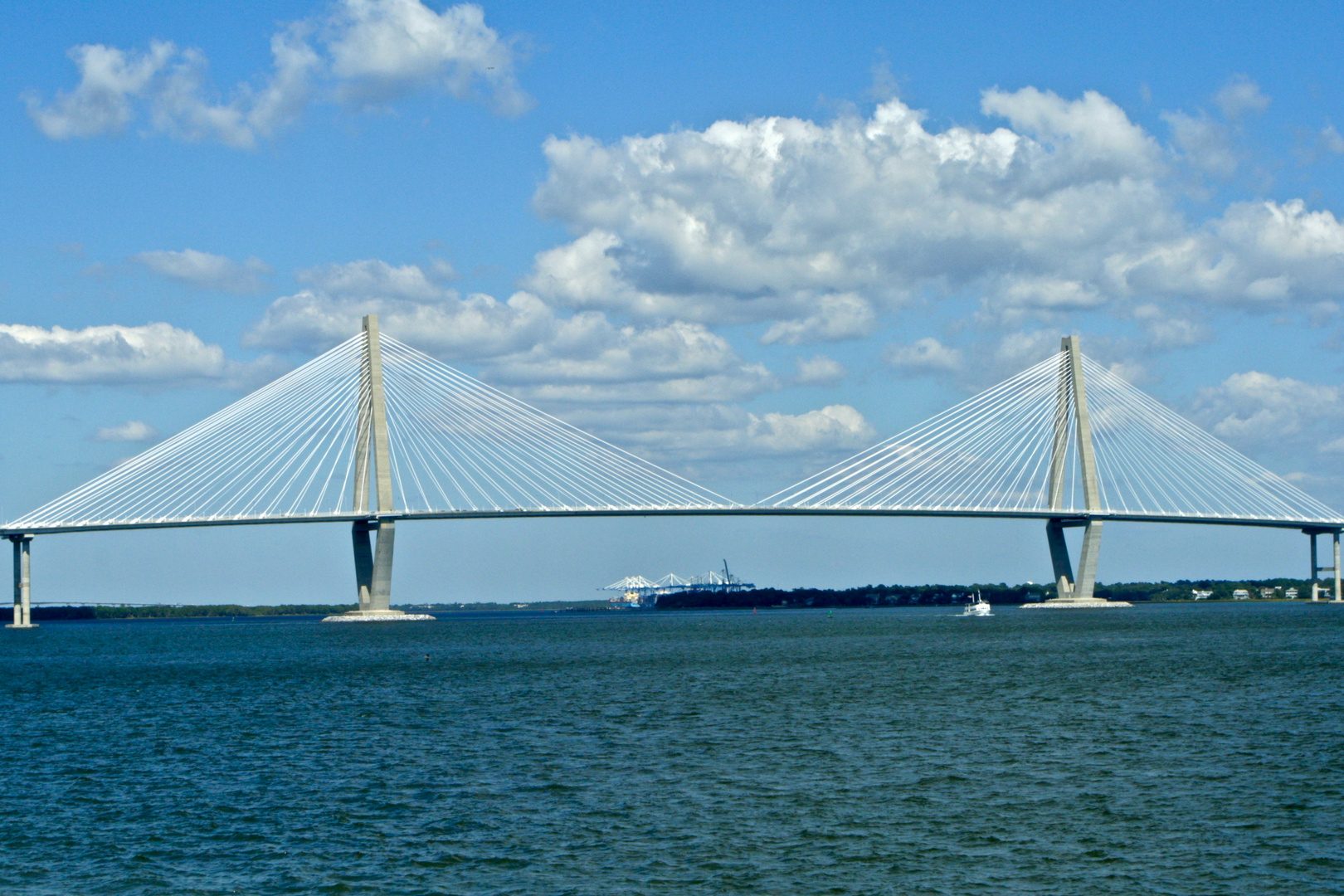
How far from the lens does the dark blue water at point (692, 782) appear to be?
1514 centimetres

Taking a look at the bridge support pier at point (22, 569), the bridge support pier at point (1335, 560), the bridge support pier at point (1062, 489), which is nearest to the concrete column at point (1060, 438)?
the bridge support pier at point (1062, 489)

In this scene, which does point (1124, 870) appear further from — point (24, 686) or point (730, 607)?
point (730, 607)

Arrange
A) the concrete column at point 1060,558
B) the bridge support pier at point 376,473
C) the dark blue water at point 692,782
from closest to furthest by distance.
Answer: the dark blue water at point 692,782 < the bridge support pier at point 376,473 < the concrete column at point 1060,558

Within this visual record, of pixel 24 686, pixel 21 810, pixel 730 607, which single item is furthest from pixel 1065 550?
pixel 730 607

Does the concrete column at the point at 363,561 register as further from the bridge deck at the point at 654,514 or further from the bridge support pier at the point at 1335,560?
the bridge support pier at the point at 1335,560

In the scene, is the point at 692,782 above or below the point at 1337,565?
above

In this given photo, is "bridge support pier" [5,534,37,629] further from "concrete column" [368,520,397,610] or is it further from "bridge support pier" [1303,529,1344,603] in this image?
"bridge support pier" [1303,529,1344,603]

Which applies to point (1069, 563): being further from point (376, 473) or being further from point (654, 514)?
point (376, 473)

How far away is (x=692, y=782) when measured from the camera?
20.2 metres

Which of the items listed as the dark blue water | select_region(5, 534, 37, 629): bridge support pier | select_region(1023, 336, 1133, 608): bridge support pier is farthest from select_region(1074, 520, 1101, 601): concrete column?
select_region(5, 534, 37, 629): bridge support pier

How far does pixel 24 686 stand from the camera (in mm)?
40688

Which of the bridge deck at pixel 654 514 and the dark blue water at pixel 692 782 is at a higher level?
the bridge deck at pixel 654 514

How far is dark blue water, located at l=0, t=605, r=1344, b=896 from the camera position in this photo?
49.7ft

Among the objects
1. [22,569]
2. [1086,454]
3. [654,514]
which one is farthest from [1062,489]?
[22,569]
